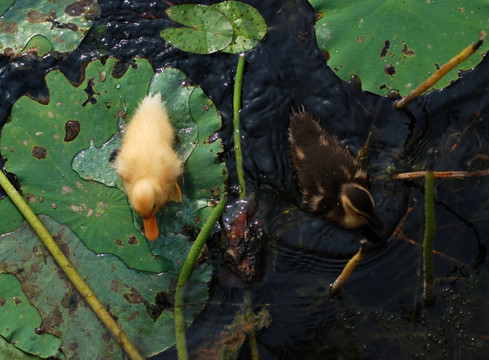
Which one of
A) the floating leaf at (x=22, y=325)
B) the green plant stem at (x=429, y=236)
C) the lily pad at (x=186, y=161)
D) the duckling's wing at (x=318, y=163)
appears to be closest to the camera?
the green plant stem at (x=429, y=236)

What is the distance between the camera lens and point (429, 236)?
2686 millimetres

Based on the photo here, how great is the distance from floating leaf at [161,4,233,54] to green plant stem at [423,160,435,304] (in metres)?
1.84

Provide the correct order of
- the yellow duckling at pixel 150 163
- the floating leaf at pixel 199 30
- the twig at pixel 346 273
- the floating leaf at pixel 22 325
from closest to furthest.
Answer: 1. the twig at pixel 346 273
2. the floating leaf at pixel 22 325
3. the yellow duckling at pixel 150 163
4. the floating leaf at pixel 199 30

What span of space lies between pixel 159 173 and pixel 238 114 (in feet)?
2.16

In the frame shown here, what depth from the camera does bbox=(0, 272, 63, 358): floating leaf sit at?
319 cm

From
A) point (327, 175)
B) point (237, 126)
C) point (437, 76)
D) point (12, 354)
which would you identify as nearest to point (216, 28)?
point (237, 126)

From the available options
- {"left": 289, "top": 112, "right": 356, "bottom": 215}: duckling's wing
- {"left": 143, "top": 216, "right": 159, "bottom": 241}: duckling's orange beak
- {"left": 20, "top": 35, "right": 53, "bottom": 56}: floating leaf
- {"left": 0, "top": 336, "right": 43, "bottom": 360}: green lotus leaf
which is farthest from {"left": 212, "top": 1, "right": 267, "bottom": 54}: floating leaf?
{"left": 0, "top": 336, "right": 43, "bottom": 360}: green lotus leaf

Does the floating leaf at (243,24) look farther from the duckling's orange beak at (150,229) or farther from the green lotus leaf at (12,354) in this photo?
the green lotus leaf at (12,354)

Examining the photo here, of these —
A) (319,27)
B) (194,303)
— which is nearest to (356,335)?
(194,303)

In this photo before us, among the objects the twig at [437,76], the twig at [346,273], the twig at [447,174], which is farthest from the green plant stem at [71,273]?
the twig at [437,76]

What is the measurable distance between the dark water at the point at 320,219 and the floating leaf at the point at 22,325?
641mm

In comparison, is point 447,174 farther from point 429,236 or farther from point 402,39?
point 429,236

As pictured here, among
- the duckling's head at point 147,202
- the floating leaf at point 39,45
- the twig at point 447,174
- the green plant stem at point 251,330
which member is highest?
the floating leaf at point 39,45

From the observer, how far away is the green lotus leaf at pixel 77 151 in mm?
3359
